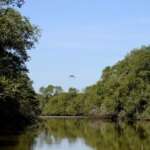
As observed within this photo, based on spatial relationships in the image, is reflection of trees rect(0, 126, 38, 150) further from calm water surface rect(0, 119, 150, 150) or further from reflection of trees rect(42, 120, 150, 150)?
reflection of trees rect(42, 120, 150, 150)

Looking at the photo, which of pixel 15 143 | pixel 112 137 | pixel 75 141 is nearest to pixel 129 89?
pixel 112 137

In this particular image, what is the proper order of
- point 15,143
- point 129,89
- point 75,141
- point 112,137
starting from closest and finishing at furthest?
point 15,143 < point 75,141 < point 112,137 < point 129,89

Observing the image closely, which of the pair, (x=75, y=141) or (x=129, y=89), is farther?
(x=129, y=89)

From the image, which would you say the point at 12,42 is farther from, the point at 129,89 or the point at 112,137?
the point at 129,89

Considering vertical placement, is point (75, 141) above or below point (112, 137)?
below

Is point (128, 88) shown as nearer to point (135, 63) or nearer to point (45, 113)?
point (135, 63)

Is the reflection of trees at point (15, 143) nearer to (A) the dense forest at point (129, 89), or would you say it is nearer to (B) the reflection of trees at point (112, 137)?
(B) the reflection of trees at point (112, 137)

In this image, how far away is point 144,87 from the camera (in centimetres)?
10550

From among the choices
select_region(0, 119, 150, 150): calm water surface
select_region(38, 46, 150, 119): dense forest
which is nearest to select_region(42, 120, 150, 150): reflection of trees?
select_region(0, 119, 150, 150): calm water surface

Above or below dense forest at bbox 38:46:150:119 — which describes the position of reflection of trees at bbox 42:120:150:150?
below

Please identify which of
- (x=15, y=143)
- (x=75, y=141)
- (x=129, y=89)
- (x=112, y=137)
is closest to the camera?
(x=15, y=143)

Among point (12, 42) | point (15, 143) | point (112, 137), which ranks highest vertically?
point (12, 42)

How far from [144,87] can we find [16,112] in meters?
39.1

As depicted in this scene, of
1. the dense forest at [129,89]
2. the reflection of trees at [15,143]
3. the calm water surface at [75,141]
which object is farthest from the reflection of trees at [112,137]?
the dense forest at [129,89]
